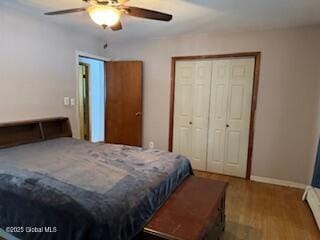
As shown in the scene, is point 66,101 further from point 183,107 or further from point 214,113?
point 214,113

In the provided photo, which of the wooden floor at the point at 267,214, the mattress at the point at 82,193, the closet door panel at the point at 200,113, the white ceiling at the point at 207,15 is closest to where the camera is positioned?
the mattress at the point at 82,193

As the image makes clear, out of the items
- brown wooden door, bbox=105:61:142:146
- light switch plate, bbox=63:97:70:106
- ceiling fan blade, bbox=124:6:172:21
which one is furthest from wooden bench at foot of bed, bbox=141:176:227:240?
light switch plate, bbox=63:97:70:106

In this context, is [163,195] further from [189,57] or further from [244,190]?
[189,57]

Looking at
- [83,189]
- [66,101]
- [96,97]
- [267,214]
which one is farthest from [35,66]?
[267,214]

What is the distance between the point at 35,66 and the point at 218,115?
9.27 ft

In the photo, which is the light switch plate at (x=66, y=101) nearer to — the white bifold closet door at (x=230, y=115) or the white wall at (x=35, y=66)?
the white wall at (x=35, y=66)

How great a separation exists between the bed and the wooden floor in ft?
2.48

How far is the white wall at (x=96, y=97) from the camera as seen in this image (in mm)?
5354

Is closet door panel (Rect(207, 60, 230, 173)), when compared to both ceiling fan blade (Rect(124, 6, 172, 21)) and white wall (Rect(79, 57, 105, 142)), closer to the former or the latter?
ceiling fan blade (Rect(124, 6, 172, 21))

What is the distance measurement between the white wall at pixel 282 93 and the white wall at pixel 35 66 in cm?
201

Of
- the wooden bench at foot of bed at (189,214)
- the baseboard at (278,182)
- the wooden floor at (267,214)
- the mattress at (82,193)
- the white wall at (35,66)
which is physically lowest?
the wooden floor at (267,214)

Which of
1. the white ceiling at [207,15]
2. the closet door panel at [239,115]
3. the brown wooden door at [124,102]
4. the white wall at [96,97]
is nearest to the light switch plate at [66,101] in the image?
the brown wooden door at [124,102]

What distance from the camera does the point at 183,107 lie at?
3910mm

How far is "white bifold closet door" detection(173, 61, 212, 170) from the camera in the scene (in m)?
3.72
